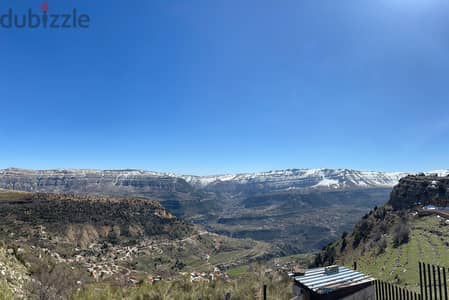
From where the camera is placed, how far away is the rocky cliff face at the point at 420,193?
51.7 metres

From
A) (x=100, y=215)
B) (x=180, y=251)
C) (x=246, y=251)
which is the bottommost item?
(x=246, y=251)

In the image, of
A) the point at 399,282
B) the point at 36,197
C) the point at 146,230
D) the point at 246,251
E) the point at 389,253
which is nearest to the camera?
the point at 399,282

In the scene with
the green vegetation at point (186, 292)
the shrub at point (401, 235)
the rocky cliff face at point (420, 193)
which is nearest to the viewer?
the green vegetation at point (186, 292)

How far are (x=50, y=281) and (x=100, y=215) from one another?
8678 centimetres

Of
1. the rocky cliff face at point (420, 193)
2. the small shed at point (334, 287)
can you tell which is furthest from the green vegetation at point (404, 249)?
the rocky cliff face at point (420, 193)

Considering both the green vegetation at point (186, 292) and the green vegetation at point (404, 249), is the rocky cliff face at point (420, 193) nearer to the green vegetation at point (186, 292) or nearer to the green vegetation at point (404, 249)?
the green vegetation at point (404, 249)

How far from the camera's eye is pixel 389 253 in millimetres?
28906

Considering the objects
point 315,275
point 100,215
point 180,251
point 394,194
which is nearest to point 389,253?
point 315,275

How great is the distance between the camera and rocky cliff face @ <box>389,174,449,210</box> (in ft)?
170

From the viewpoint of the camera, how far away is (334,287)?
20.9 ft

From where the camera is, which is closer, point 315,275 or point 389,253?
point 315,275

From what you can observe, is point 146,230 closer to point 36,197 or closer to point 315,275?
point 36,197

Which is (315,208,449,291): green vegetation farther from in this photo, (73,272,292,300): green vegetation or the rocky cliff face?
the rocky cliff face

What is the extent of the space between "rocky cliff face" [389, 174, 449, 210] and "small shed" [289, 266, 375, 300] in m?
47.6
